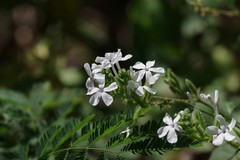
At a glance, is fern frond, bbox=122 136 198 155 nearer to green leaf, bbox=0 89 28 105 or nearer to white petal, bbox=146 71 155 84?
white petal, bbox=146 71 155 84

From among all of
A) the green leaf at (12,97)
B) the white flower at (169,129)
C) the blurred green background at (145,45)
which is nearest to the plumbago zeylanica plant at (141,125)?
the white flower at (169,129)

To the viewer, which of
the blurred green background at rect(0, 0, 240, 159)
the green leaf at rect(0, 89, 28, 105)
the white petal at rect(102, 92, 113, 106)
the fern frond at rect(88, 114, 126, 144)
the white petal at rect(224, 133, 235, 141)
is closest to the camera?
the white petal at rect(224, 133, 235, 141)

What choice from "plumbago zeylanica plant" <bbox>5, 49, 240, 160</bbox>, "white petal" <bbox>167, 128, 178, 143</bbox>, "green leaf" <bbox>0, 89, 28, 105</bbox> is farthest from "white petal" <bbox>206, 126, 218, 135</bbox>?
"green leaf" <bbox>0, 89, 28, 105</bbox>

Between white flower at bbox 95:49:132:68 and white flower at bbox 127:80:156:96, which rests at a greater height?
white flower at bbox 95:49:132:68

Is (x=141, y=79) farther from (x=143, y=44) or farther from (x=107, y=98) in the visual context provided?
(x=143, y=44)

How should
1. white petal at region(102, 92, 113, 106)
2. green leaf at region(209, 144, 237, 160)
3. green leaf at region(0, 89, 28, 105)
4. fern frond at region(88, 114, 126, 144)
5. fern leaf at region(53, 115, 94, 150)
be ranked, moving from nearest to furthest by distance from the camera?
1. white petal at region(102, 92, 113, 106)
2. fern frond at region(88, 114, 126, 144)
3. fern leaf at region(53, 115, 94, 150)
4. green leaf at region(209, 144, 237, 160)
5. green leaf at region(0, 89, 28, 105)

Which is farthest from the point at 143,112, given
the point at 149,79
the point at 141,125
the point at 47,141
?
the point at 47,141

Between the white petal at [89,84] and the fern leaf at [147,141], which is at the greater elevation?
the white petal at [89,84]

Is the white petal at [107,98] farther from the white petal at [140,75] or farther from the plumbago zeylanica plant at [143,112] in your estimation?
the white petal at [140,75]

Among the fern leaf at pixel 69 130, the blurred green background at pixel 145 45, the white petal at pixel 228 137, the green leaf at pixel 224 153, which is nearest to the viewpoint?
the white petal at pixel 228 137
